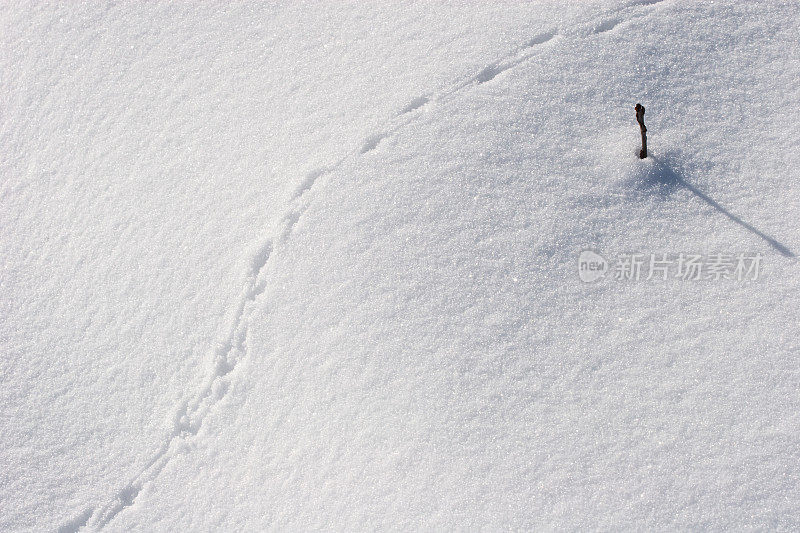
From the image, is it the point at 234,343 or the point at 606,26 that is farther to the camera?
the point at 606,26

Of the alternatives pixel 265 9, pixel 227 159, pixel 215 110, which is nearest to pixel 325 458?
pixel 227 159

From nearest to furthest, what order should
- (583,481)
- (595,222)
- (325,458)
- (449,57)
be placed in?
(583,481)
(325,458)
(595,222)
(449,57)

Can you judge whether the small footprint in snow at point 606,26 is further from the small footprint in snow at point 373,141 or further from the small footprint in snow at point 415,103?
the small footprint in snow at point 373,141

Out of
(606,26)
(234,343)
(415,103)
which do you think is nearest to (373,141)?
(415,103)

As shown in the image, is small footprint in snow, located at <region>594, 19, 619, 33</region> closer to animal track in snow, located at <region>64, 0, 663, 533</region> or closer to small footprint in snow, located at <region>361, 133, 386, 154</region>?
animal track in snow, located at <region>64, 0, 663, 533</region>

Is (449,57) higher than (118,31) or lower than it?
lower

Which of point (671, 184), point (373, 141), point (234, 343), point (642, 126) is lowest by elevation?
point (671, 184)

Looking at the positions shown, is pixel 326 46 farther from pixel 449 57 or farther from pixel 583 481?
pixel 583 481

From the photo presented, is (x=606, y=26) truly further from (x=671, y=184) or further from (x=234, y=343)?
(x=234, y=343)

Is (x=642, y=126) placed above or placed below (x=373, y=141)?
below
